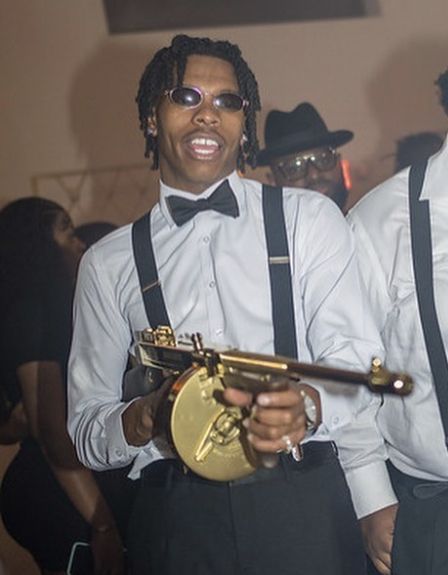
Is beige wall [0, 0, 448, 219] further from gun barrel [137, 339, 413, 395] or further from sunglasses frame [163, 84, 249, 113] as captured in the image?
gun barrel [137, 339, 413, 395]

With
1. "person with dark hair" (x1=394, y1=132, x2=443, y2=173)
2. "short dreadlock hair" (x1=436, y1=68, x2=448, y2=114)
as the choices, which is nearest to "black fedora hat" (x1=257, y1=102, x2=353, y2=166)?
"person with dark hair" (x1=394, y1=132, x2=443, y2=173)

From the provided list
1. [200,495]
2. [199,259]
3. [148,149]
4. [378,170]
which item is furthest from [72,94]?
[200,495]

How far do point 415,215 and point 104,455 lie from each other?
0.64 m

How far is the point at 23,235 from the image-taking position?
2.67m

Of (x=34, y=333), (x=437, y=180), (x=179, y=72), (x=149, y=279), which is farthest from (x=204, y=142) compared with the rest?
(x=34, y=333)

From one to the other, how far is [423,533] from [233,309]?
18.5 inches

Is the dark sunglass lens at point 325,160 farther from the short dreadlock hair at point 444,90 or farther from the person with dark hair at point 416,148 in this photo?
the short dreadlock hair at point 444,90

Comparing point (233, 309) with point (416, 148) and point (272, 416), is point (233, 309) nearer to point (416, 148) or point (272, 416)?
point (272, 416)

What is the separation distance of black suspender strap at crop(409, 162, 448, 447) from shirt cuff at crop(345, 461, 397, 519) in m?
0.14

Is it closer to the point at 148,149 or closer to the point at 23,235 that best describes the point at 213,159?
the point at 148,149

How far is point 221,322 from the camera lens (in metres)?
1.47

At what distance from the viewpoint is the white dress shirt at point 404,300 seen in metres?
1.44

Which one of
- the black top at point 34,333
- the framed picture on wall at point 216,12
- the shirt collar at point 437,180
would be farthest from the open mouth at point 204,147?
the framed picture on wall at point 216,12

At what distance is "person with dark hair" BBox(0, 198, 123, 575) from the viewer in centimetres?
223
